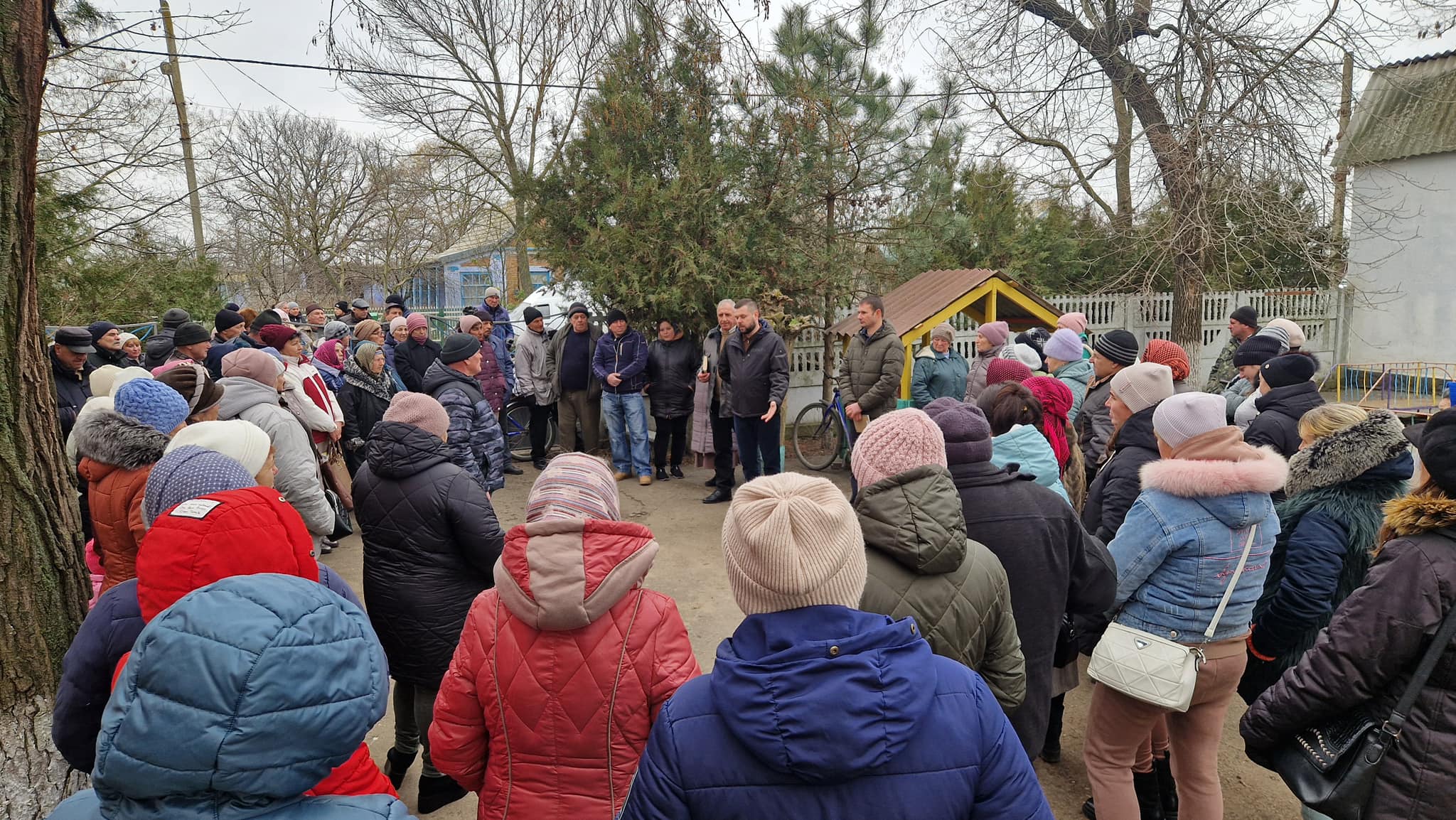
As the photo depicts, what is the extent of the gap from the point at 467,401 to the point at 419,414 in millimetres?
2122

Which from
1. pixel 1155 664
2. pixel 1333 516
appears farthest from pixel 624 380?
pixel 1333 516

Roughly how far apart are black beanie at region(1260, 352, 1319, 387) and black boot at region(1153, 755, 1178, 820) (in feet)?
6.65

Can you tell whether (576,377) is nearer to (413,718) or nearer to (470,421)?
(470,421)

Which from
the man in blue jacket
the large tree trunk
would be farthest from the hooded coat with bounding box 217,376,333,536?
the man in blue jacket

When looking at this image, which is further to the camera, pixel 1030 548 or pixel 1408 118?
pixel 1408 118

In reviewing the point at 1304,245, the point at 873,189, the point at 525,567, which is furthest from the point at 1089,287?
the point at 525,567

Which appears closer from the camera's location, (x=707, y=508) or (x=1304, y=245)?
(x=707, y=508)

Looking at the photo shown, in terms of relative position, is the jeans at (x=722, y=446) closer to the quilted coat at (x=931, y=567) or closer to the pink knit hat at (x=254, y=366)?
the pink knit hat at (x=254, y=366)

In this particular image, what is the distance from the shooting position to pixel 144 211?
30.4 ft

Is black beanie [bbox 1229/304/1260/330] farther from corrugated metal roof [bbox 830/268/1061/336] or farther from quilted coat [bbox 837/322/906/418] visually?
Answer: quilted coat [bbox 837/322/906/418]

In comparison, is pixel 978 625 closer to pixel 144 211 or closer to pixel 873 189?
pixel 873 189

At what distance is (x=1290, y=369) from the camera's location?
163 inches

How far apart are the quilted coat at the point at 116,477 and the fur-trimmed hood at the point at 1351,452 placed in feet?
13.1

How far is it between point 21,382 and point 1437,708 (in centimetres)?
395
